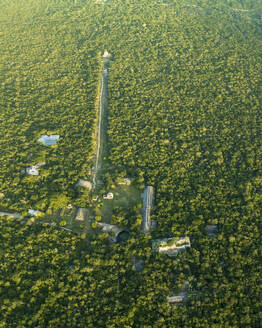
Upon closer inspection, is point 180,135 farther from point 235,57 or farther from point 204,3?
point 204,3

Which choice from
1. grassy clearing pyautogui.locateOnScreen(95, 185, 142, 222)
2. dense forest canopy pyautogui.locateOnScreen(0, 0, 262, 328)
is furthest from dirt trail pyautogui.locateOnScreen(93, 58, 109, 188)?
grassy clearing pyautogui.locateOnScreen(95, 185, 142, 222)

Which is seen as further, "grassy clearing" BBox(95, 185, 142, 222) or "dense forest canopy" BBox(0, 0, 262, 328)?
"grassy clearing" BBox(95, 185, 142, 222)

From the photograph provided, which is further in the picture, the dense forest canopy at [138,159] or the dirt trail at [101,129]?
the dirt trail at [101,129]

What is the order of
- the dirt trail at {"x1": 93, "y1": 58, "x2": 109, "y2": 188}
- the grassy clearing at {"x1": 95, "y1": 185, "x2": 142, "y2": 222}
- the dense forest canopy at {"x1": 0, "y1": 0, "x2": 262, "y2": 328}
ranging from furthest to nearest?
the dirt trail at {"x1": 93, "y1": 58, "x2": 109, "y2": 188} < the grassy clearing at {"x1": 95, "y1": 185, "x2": 142, "y2": 222} < the dense forest canopy at {"x1": 0, "y1": 0, "x2": 262, "y2": 328}

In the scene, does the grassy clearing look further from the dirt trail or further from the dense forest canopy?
the dirt trail

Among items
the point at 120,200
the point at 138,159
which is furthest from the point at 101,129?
Result: the point at 120,200

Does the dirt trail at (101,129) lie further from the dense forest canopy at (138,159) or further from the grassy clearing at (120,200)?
the grassy clearing at (120,200)

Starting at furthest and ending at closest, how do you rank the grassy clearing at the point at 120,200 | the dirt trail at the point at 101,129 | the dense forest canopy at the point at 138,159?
1. the dirt trail at the point at 101,129
2. the grassy clearing at the point at 120,200
3. the dense forest canopy at the point at 138,159

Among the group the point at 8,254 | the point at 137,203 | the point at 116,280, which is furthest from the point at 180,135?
the point at 8,254

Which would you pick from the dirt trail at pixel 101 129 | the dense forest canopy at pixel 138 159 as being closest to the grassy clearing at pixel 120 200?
the dense forest canopy at pixel 138 159
